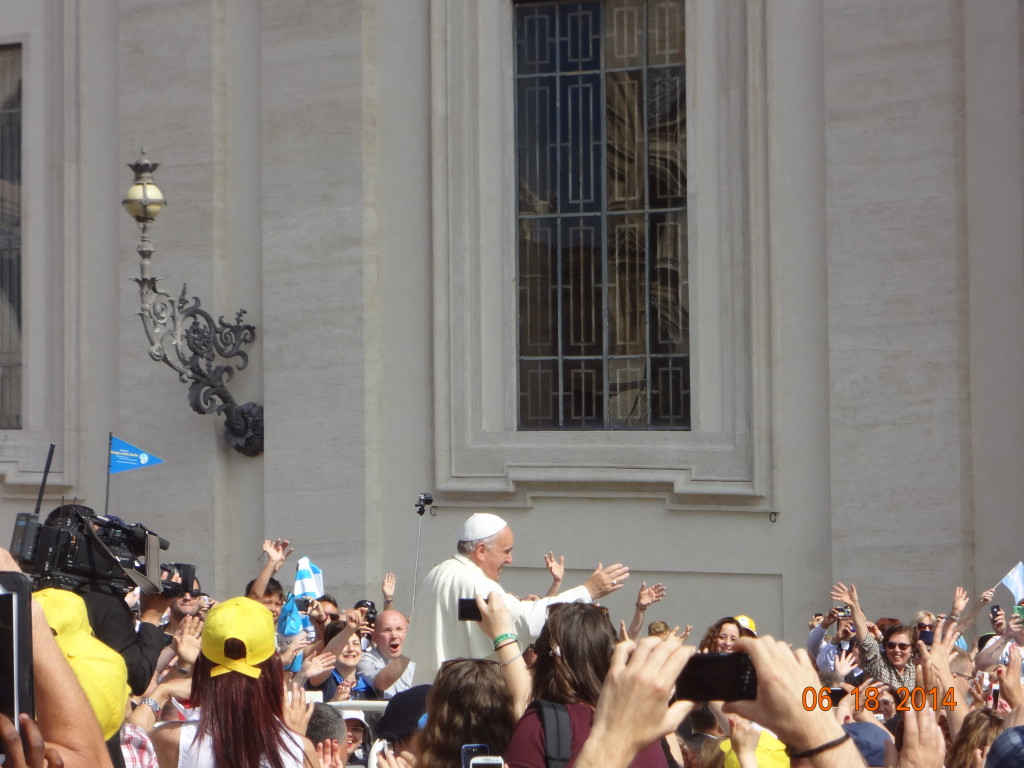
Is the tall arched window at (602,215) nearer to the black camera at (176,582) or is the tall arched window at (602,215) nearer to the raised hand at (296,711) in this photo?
the black camera at (176,582)

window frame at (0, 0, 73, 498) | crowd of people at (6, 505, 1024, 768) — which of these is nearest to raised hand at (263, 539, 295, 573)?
crowd of people at (6, 505, 1024, 768)

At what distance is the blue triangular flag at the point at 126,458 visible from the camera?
1246 centimetres

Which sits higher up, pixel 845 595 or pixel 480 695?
pixel 480 695

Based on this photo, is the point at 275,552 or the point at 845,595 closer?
the point at 275,552

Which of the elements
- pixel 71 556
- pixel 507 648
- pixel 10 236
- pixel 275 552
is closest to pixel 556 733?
pixel 507 648

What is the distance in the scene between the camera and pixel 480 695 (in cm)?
421

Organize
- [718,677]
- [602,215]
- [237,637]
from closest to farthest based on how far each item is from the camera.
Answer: [718,677] → [237,637] → [602,215]

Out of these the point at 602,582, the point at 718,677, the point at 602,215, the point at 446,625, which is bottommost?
the point at 446,625

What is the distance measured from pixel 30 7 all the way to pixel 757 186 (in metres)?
7.72

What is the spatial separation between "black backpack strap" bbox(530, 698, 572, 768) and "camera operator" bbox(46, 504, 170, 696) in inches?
84.3

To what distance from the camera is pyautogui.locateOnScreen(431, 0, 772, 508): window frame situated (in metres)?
11.7

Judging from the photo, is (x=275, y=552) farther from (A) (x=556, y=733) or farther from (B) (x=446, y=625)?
(A) (x=556, y=733)

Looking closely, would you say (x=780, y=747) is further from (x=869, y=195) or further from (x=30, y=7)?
(x=30, y=7)
